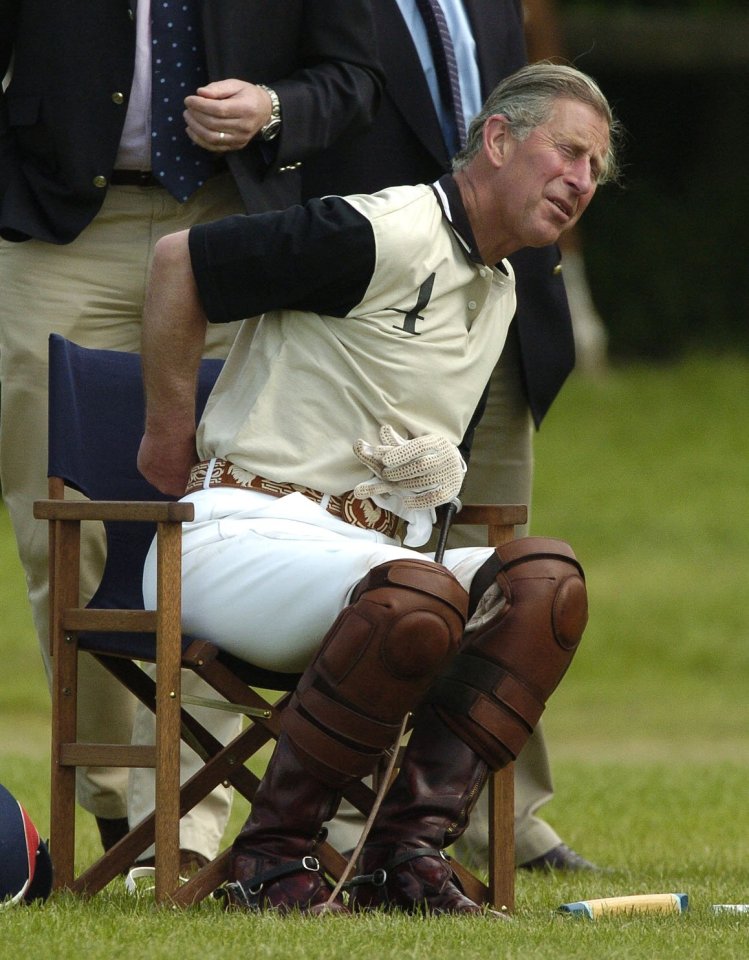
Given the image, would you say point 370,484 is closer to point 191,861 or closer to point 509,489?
point 191,861

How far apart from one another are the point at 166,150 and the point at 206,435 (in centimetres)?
90

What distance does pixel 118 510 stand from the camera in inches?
119

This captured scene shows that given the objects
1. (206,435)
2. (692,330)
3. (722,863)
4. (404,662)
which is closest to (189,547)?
(206,435)

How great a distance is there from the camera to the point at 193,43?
3885 mm

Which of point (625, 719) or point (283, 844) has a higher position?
point (283, 844)

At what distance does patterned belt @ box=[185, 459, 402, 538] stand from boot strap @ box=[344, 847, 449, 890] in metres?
0.57

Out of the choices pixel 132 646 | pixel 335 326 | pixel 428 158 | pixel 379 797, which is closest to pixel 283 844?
pixel 379 797

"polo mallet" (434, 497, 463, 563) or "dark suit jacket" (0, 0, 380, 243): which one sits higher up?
"dark suit jacket" (0, 0, 380, 243)

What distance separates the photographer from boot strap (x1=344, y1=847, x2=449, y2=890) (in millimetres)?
2939

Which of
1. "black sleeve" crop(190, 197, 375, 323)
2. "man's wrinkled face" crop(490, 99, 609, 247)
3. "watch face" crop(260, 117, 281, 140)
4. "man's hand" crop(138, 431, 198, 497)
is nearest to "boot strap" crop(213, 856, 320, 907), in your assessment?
"man's hand" crop(138, 431, 198, 497)

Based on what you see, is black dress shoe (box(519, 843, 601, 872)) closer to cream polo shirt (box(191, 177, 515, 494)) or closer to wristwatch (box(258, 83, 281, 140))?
cream polo shirt (box(191, 177, 515, 494))

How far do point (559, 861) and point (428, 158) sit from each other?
1626 millimetres

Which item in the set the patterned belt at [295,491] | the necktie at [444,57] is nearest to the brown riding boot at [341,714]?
the patterned belt at [295,491]

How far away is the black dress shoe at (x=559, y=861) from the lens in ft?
13.6
